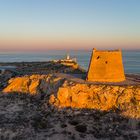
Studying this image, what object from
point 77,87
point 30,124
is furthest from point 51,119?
point 77,87

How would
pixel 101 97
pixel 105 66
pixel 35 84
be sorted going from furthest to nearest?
1. pixel 35 84
2. pixel 105 66
3. pixel 101 97

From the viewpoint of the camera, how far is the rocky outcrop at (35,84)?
51.7 meters

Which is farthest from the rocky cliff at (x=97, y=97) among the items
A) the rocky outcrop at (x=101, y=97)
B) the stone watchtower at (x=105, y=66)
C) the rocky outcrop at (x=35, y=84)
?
the stone watchtower at (x=105, y=66)

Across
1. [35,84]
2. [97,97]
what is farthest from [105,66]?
[35,84]

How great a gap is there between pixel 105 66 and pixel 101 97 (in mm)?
5697

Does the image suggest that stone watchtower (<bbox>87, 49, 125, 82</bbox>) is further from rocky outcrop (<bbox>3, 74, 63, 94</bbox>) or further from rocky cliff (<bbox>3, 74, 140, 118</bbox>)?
rocky outcrop (<bbox>3, 74, 63, 94</bbox>)

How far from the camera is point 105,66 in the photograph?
1965 inches

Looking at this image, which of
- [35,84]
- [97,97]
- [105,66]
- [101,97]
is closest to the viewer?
[101,97]

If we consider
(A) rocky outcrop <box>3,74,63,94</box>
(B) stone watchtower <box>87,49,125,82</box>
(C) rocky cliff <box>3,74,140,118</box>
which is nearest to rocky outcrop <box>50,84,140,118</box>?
(C) rocky cliff <box>3,74,140,118</box>

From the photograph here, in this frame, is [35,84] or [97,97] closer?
[97,97]

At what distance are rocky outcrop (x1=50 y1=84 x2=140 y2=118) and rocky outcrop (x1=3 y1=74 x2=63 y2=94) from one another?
10.9ft

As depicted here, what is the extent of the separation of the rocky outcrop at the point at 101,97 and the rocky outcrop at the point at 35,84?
10.9 feet

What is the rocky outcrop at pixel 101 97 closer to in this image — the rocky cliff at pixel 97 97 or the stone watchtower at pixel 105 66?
the rocky cliff at pixel 97 97

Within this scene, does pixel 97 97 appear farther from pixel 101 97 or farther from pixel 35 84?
pixel 35 84
